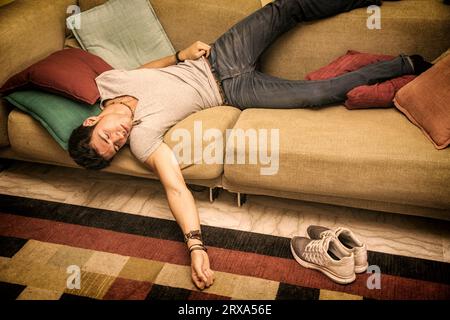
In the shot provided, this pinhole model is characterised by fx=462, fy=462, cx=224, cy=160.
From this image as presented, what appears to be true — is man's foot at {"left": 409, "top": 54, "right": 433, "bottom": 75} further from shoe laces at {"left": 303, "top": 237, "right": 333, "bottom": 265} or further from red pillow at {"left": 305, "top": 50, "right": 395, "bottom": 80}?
shoe laces at {"left": 303, "top": 237, "right": 333, "bottom": 265}

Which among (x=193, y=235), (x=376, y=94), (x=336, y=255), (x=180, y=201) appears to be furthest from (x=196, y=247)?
(x=376, y=94)

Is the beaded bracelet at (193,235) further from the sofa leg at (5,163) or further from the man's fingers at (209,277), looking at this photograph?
the sofa leg at (5,163)

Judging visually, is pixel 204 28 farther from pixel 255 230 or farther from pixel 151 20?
pixel 255 230

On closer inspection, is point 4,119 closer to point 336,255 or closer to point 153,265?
point 153,265

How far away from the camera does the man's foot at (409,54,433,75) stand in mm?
2141

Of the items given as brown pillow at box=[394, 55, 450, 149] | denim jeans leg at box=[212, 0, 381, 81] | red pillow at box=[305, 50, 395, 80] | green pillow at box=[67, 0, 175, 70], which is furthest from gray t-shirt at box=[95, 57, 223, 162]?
brown pillow at box=[394, 55, 450, 149]

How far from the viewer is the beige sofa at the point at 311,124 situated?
181 centimetres

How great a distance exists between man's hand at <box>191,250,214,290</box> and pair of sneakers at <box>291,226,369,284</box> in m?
0.37

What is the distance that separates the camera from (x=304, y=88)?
219 centimetres

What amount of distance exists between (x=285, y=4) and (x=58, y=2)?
1.26m

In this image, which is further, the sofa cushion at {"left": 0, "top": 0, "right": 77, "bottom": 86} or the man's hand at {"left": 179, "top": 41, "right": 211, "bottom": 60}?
the man's hand at {"left": 179, "top": 41, "right": 211, "bottom": 60}

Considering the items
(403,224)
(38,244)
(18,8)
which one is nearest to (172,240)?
(38,244)

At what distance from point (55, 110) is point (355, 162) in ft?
4.40

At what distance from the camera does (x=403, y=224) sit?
2.05 m
